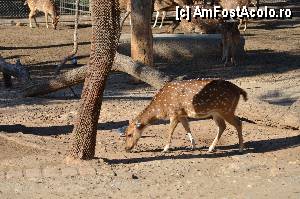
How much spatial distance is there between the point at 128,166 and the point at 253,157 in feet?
4.89

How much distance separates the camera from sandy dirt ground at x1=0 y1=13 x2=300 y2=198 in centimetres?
747

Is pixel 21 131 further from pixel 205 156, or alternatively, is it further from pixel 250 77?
pixel 250 77

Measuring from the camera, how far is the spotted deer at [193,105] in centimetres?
894

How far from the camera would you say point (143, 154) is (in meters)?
9.05

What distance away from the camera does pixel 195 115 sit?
9023 millimetres

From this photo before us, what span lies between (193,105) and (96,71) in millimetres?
1392

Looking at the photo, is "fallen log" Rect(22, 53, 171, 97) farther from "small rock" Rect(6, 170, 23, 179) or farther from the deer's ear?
"small rock" Rect(6, 170, 23, 179)

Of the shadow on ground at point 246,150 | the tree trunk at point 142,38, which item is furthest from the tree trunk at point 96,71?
the tree trunk at point 142,38

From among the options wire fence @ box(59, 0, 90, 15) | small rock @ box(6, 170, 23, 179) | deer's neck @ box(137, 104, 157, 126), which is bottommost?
wire fence @ box(59, 0, 90, 15)

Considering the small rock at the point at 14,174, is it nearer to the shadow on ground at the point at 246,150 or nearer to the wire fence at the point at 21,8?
the shadow on ground at the point at 246,150

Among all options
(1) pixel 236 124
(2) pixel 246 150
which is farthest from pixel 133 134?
(2) pixel 246 150

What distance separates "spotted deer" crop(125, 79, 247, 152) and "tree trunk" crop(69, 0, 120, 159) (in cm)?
95

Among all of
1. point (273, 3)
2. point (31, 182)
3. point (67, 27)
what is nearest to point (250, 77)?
point (31, 182)

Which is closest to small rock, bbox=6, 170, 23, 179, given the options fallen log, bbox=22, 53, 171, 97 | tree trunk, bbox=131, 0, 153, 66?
fallen log, bbox=22, 53, 171, 97
